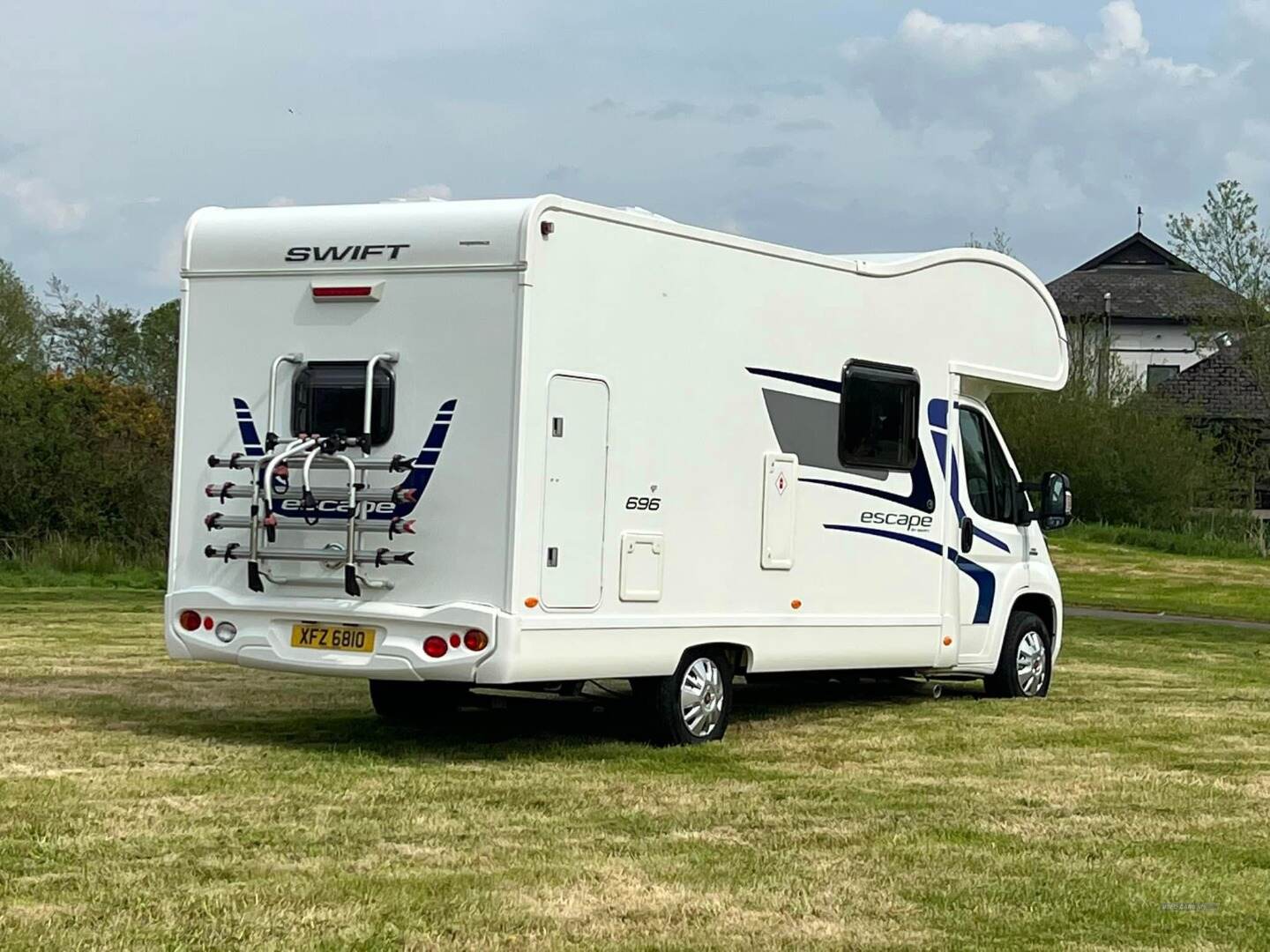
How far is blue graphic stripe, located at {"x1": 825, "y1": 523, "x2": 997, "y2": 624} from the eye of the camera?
12.2 meters

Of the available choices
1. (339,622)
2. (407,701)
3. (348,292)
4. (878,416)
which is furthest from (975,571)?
(348,292)

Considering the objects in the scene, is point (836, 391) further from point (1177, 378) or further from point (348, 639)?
point (1177, 378)

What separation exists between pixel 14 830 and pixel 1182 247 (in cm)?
3632

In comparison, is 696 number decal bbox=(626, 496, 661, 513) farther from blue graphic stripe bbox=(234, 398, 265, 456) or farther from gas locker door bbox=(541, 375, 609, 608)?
blue graphic stripe bbox=(234, 398, 265, 456)

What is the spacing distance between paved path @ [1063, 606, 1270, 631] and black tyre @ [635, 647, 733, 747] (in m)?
13.4

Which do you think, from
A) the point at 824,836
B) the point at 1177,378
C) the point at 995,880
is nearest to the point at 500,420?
the point at 824,836

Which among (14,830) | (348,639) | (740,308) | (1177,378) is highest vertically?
(1177,378)

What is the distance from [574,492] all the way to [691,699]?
1.57 meters

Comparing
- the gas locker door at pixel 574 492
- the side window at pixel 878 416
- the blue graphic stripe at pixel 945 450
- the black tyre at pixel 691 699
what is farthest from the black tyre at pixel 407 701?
the blue graphic stripe at pixel 945 450

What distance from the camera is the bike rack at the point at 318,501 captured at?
989 centimetres

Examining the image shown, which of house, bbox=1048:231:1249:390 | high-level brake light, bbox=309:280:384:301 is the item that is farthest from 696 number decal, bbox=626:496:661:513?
house, bbox=1048:231:1249:390

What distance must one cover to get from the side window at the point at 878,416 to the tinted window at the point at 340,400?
9.86 feet

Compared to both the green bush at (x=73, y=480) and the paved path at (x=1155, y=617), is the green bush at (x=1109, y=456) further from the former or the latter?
the green bush at (x=73, y=480)

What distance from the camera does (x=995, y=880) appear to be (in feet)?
23.4
